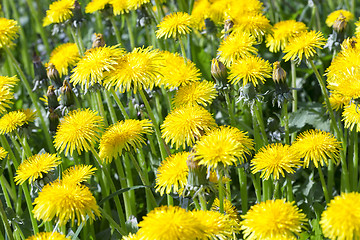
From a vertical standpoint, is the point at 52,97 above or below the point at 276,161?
above

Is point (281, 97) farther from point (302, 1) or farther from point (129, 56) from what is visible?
point (302, 1)

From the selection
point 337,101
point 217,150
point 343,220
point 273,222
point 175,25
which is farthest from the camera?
point 175,25

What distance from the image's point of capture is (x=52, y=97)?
2258mm

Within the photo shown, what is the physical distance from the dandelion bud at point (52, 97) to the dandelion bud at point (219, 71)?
775 mm

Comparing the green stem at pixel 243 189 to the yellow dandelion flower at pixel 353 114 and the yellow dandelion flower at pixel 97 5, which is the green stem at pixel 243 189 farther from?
the yellow dandelion flower at pixel 97 5

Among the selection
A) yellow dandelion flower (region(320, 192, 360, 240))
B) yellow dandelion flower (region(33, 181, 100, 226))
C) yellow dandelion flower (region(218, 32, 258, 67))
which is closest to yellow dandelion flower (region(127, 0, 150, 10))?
yellow dandelion flower (region(218, 32, 258, 67))

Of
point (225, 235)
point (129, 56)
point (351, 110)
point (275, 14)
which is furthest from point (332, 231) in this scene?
point (275, 14)

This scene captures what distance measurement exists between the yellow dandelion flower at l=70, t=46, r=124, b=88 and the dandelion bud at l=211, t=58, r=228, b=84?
1.18ft

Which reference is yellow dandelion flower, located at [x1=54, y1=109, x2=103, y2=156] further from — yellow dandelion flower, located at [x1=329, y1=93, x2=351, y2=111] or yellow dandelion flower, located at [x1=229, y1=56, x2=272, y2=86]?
yellow dandelion flower, located at [x1=329, y1=93, x2=351, y2=111]

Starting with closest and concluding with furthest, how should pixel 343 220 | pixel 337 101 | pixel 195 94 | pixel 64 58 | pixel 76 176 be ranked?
pixel 343 220, pixel 76 176, pixel 195 94, pixel 337 101, pixel 64 58

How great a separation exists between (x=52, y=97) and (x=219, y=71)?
0.81 metres

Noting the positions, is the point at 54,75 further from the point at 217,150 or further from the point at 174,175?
the point at 217,150

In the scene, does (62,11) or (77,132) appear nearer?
(77,132)

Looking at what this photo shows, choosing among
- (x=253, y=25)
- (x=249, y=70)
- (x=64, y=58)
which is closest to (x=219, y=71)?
(x=249, y=70)
